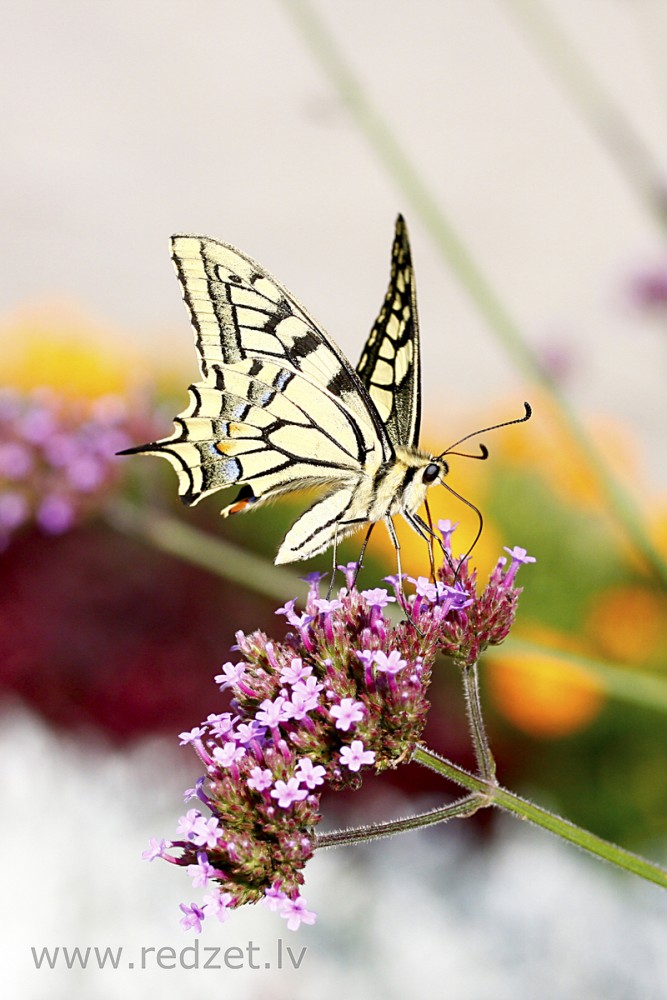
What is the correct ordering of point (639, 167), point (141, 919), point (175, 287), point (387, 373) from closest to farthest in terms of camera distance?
point (387, 373), point (639, 167), point (141, 919), point (175, 287)

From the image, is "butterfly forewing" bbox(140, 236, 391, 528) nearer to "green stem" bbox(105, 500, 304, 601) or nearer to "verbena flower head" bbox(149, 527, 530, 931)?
"verbena flower head" bbox(149, 527, 530, 931)

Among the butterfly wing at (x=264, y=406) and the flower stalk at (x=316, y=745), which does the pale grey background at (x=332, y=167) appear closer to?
the butterfly wing at (x=264, y=406)

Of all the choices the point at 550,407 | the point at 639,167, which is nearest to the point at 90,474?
the point at 550,407

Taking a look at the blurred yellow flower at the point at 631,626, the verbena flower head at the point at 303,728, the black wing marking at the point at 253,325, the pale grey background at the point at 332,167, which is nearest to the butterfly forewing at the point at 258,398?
the black wing marking at the point at 253,325

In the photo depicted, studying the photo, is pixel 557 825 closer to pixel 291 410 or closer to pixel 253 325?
pixel 291 410

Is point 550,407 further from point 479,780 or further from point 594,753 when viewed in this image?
point 594,753

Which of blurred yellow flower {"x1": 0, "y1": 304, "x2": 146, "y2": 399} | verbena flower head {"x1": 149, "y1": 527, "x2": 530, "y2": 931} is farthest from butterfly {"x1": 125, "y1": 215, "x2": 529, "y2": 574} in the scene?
blurred yellow flower {"x1": 0, "y1": 304, "x2": 146, "y2": 399}
